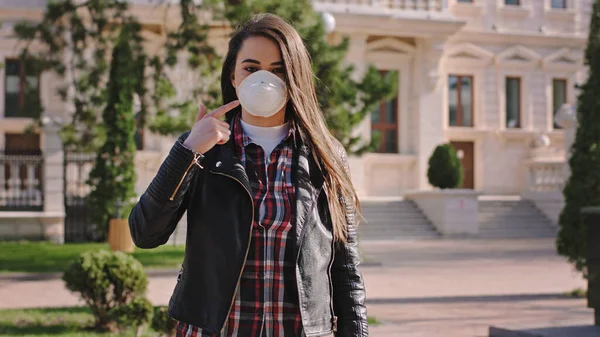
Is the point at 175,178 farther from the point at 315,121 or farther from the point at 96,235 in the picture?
the point at 96,235

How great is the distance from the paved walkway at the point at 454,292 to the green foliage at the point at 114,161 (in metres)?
5.27

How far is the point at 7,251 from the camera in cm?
1767

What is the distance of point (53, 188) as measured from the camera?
2053 cm

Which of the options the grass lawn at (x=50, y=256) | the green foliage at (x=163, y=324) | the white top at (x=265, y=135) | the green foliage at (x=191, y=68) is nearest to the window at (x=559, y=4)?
the grass lawn at (x=50, y=256)

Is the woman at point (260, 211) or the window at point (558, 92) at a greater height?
the window at point (558, 92)

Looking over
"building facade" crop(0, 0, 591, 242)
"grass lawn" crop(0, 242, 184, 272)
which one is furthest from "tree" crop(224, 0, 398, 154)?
"building facade" crop(0, 0, 591, 242)

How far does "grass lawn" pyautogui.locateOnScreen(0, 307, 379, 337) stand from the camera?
305 inches

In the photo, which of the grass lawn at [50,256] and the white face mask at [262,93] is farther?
the grass lawn at [50,256]

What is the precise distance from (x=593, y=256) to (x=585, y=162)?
4030 mm

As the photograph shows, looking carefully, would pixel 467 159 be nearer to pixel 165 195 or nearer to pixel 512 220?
pixel 512 220

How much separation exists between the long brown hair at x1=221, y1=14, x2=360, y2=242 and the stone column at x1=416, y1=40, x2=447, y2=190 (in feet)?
81.5

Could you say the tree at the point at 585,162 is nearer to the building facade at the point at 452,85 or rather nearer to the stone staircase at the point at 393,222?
the stone staircase at the point at 393,222

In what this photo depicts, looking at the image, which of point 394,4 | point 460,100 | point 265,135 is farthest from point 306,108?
point 460,100

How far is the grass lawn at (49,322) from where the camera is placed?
7754mm
